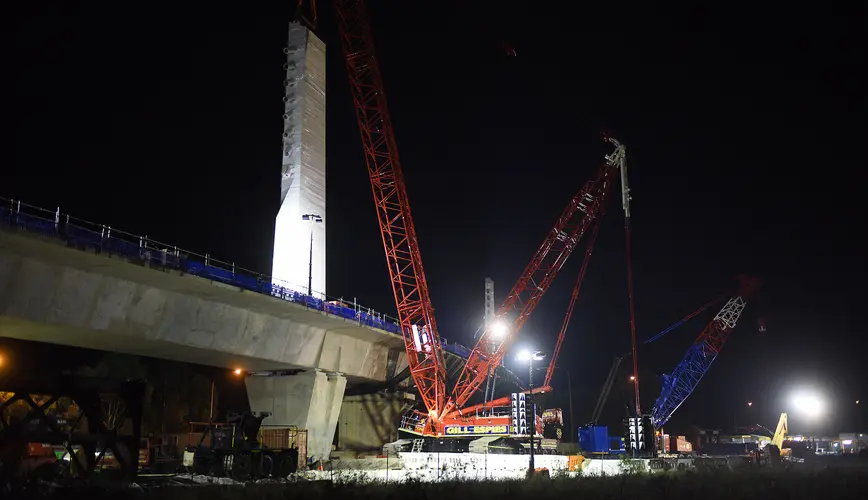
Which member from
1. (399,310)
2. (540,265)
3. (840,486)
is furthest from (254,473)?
(540,265)

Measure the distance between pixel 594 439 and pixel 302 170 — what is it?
32200 mm

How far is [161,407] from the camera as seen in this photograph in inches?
2318

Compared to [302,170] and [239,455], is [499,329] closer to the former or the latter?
[302,170]

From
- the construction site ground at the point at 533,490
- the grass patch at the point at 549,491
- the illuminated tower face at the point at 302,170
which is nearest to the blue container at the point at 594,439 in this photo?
the illuminated tower face at the point at 302,170

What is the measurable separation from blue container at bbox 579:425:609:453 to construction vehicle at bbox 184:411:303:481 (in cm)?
2892

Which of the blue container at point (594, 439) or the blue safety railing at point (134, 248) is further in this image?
the blue container at point (594, 439)

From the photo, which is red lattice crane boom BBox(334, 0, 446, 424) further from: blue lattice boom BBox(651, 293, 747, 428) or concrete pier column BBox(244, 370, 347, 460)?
blue lattice boom BBox(651, 293, 747, 428)

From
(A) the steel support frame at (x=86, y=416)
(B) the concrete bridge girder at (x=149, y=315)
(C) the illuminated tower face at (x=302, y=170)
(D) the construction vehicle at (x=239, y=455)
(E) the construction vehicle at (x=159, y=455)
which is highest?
(C) the illuminated tower face at (x=302, y=170)

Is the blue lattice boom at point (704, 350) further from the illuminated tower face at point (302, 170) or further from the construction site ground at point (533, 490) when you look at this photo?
the construction site ground at point (533, 490)

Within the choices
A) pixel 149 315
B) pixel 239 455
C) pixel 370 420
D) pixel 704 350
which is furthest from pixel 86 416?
pixel 704 350

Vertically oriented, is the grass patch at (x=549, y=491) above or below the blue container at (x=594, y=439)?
above

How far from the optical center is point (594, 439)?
57.3 meters

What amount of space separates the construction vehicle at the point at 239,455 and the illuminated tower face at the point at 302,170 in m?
23.6

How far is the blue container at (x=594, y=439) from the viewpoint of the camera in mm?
56831
